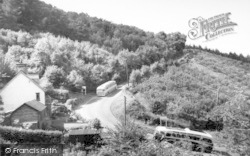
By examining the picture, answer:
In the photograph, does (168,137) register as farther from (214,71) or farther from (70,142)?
(214,71)

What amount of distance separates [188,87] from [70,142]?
33749mm

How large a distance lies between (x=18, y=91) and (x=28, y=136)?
30.6 ft

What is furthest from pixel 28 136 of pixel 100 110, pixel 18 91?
pixel 100 110

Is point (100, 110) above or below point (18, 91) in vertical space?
below

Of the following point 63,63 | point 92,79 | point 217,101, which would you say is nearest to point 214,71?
point 217,101

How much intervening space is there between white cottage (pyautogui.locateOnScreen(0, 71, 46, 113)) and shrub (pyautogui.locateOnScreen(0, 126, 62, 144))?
815 centimetres

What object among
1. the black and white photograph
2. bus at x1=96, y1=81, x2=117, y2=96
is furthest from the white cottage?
bus at x1=96, y1=81, x2=117, y2=96

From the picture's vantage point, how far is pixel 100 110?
122 feet

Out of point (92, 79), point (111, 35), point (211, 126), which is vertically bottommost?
point (211, 126)

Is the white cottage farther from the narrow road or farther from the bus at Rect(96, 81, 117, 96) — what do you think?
the bus at Rect(96, 81, 117, 96)

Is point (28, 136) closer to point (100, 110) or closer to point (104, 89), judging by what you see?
point (100, 110)

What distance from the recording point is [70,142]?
20.7 meters

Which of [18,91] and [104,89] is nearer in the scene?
[18,91]

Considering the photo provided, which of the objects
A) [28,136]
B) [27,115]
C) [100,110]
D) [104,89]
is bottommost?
[28,136]
